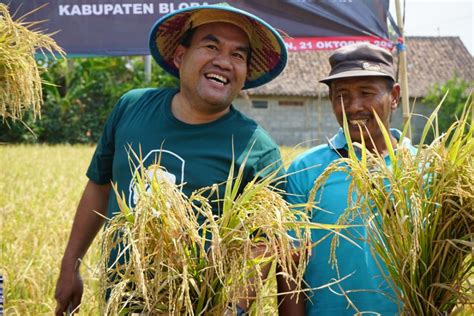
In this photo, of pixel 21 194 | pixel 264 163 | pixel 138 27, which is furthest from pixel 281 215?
pixel 21 194

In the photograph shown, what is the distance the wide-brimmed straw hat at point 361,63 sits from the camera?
2.32 m

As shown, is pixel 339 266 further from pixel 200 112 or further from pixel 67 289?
pixel 67 289

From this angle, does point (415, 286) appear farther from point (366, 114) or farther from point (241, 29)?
point (241, 29)

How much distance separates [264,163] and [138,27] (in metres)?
1.46

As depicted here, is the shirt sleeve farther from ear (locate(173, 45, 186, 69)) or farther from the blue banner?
the blue banner

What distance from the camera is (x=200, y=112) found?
238cm

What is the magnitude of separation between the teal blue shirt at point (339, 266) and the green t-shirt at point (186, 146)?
0.57ft

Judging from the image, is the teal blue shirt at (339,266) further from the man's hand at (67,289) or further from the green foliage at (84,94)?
the green foliage at (84,94)

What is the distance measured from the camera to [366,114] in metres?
2.30

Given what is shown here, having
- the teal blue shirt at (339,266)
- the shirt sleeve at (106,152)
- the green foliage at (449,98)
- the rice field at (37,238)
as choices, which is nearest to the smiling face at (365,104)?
the teal blue shirt at (339,266)

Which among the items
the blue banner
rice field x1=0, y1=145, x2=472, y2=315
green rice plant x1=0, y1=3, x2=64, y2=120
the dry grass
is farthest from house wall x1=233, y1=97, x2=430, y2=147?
green rice plant x1=0, y1=3, x2=64, y2=120

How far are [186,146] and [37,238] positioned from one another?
120 inches

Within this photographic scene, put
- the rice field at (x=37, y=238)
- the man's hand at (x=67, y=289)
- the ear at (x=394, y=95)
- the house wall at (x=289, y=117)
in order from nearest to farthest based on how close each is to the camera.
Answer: the ear at (x=394, y=95)
the man's hand at (x=67, y=289)
the rice field at (x=37, y=238)
the house wall at (x=289, y=117)

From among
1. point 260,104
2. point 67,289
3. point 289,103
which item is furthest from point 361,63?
point 289,103
